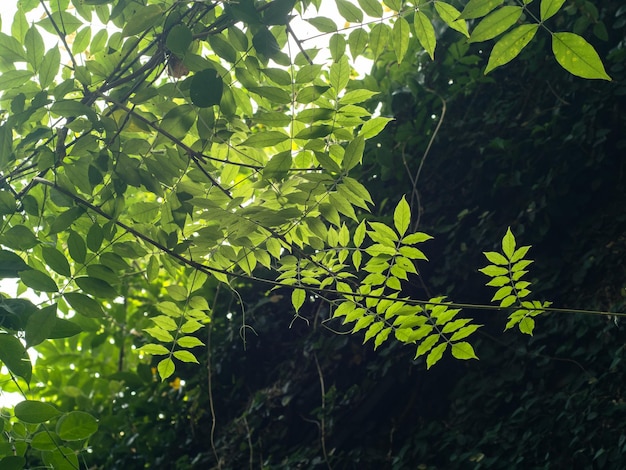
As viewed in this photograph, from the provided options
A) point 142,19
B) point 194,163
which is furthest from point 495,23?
point 194,163

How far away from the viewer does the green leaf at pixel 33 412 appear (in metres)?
1.12

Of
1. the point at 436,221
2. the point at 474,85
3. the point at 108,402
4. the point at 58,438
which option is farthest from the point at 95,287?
the point at 108,402

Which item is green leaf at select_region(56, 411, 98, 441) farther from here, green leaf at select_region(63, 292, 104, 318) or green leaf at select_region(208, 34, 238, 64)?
green leaf at select_region(208, 34, 238, 64)

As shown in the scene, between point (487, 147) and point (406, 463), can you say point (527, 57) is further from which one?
point (406, 463)

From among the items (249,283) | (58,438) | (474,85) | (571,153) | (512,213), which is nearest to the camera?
(58,438)

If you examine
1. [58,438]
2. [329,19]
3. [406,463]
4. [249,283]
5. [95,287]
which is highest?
[329,19]

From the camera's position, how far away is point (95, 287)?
1.30 m

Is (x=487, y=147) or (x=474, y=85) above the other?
(x=474, y=85)

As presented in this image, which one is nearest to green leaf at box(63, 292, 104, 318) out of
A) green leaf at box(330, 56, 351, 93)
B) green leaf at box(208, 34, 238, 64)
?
green leaf at box(208, 34, 238, 64)

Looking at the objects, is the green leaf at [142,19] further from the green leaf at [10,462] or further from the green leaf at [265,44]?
the green leaf at [10,462]

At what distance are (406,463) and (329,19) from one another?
183 cm

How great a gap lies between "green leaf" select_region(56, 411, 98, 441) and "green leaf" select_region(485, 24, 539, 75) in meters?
1.01

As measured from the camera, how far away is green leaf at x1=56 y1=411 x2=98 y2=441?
3.97 feet

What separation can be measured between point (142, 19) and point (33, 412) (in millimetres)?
770
